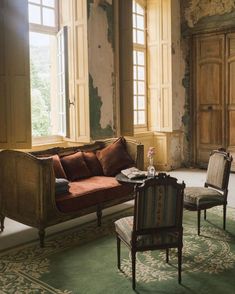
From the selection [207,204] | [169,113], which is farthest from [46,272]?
[169,113]

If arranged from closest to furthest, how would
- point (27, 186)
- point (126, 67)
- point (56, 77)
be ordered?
point (27, 186)
point (56, 77)
point (126, 67)

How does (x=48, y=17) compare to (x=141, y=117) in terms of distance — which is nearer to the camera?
(x=48, y=17)

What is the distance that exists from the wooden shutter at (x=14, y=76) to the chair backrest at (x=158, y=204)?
2762mm

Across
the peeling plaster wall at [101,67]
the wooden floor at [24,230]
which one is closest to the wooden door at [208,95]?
the peeling plaster wall at [101,67]

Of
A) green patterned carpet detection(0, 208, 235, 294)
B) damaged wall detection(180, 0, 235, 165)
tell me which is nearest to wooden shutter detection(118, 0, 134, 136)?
damaged wall detection(180, 0, 235, 165)

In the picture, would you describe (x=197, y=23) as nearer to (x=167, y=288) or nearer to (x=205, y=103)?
(x=205, y=103)

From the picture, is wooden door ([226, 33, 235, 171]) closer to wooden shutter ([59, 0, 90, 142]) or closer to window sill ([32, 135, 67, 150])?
wooden shutter ([59, 0, 90, 142])

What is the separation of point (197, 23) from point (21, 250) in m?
6.12

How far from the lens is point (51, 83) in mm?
6832

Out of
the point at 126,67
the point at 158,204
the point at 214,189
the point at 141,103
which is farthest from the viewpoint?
the point at 141,103

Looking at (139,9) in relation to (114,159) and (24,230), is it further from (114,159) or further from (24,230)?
(24,230)

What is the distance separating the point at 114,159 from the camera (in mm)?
5320

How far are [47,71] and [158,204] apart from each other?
174 inches

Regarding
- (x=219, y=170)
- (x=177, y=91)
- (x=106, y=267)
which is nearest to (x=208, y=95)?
(x=177, y=91)
